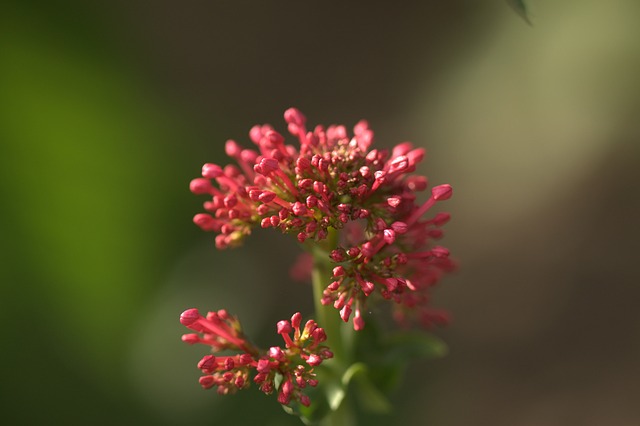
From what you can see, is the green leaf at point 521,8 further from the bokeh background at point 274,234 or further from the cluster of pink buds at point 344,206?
the bokeh background at point 274,234

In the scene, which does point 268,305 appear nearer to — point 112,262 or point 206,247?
point 206,247

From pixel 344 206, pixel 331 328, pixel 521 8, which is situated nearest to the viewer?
pixel 521 8

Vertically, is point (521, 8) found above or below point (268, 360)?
above

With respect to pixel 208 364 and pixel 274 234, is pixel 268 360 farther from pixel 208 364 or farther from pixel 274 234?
pixel 274 234

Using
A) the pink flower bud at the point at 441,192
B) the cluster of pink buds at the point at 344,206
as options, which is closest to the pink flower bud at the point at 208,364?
the cluster of pink buds at the point at 344,206

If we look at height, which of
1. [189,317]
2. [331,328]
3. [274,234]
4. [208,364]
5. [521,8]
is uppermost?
[274,234]

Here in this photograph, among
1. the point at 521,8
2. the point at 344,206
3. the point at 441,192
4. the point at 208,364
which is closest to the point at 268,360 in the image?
the point at 208,364

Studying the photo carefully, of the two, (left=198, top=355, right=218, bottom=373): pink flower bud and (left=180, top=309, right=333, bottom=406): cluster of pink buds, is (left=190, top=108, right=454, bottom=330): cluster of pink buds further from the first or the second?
(left=198, top=355, right=218, bottom=373): pink flower bud

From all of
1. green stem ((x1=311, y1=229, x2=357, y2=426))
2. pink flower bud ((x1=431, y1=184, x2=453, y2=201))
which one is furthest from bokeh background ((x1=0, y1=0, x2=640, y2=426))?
pink flower bud ((x1=431, y1=184, x2=453, y2=201))
